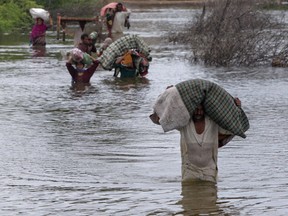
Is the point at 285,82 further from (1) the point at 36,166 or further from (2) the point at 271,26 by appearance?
(1) the point at 36,166

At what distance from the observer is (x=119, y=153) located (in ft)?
44.3

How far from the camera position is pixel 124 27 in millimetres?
39625

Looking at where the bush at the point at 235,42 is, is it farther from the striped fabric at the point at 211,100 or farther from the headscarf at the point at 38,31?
the striped fabric at the point at 211,100

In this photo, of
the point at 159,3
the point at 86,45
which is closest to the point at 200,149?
the point at 86,45

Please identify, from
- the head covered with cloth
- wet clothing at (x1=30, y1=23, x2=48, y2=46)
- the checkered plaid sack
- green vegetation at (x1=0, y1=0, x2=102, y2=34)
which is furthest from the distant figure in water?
the head covered with cloth

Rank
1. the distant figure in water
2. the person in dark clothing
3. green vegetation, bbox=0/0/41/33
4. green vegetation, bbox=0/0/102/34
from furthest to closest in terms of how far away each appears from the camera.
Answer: green vegetation, bbox=0/0/102/34 < green vegetation, bbox=0/0/41/33 < the distant figure in water < the person in dark clothing

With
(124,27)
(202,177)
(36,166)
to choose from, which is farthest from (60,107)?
(124,27)

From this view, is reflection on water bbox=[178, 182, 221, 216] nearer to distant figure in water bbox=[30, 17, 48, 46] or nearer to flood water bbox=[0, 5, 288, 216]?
flood water bbox=[0, 5, 288, 216]

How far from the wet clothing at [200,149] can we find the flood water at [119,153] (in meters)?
0.20

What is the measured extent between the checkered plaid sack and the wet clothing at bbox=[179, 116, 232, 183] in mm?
12061

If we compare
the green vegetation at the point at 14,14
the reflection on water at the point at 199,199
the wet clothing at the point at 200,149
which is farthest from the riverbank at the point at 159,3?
the wet clothing at the point at 200,149

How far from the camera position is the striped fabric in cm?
1014

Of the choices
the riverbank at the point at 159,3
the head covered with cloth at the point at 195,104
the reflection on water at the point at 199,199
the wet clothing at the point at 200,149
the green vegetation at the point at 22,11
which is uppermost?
the head covered with cloth at the point at 195,104

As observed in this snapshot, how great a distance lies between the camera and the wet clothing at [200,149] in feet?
34.2
